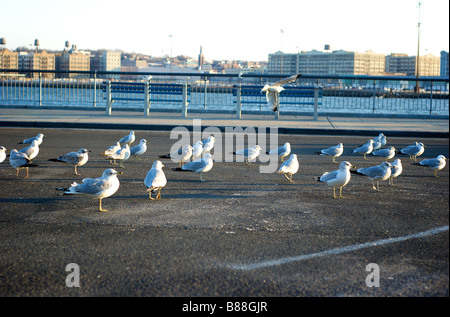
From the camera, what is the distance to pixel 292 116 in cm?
2247

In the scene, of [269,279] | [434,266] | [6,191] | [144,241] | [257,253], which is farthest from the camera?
[6,191]

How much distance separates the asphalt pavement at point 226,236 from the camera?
434 cm

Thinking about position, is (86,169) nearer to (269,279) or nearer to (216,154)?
(216,154)

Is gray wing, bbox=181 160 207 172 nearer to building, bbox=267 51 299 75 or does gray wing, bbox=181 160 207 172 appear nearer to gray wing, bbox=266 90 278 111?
gray wing, bbox=266 90 278 111

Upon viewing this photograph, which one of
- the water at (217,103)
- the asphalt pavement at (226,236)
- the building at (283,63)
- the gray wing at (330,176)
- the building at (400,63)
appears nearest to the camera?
the asphalt pavement at (226,236)

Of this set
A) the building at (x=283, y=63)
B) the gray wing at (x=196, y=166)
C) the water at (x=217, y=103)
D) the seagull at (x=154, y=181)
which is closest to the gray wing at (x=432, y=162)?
the gray wing at (x=196, y=166)

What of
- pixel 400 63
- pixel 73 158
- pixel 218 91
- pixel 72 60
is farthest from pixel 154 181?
pixel 400 63

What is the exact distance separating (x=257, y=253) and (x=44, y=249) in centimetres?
197

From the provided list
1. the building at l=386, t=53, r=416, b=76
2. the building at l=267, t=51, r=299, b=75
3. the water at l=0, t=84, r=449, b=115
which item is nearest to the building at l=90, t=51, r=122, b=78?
the building at l=267, t=51, r=299, b=75

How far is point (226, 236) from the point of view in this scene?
18.8ft

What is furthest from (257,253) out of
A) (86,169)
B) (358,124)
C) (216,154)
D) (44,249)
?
(358,124)

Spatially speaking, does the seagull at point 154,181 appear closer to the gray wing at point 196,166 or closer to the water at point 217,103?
the gray wing at point 196,166

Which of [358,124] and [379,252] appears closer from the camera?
[379,252]

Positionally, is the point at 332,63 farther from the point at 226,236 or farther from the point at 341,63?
the point at 226,236
